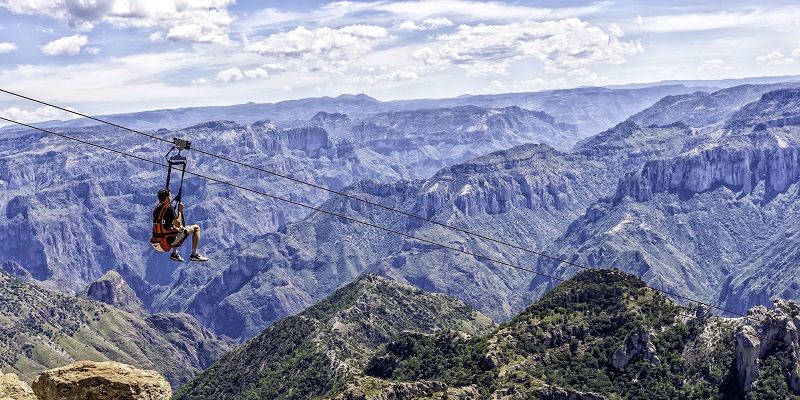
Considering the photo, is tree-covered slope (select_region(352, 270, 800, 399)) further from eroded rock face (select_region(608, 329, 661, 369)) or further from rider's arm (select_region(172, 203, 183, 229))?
rider's arm (select_region(172, 203, 183, 229))

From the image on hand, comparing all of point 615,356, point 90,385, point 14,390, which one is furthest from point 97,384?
point 615,356

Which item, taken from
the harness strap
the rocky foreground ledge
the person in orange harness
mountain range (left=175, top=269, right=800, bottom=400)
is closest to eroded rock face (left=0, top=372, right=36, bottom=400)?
the rocky foreground ledge

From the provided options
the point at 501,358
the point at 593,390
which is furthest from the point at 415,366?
the point at 593,390

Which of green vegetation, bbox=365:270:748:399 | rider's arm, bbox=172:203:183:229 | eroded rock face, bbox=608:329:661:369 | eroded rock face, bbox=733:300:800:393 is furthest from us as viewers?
eroded rock face, bbox=608:329:661:369

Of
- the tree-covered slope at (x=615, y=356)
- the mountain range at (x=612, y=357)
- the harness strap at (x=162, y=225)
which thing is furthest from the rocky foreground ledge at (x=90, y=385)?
the tree-covered slope at (x=615, y=356)

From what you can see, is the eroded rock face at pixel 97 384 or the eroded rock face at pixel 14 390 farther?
the eroded rock face at pixel 97 384

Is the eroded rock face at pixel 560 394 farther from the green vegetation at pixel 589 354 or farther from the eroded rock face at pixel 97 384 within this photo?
the eroded rock face at pixel 97 384

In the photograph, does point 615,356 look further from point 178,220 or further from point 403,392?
point 178,220
